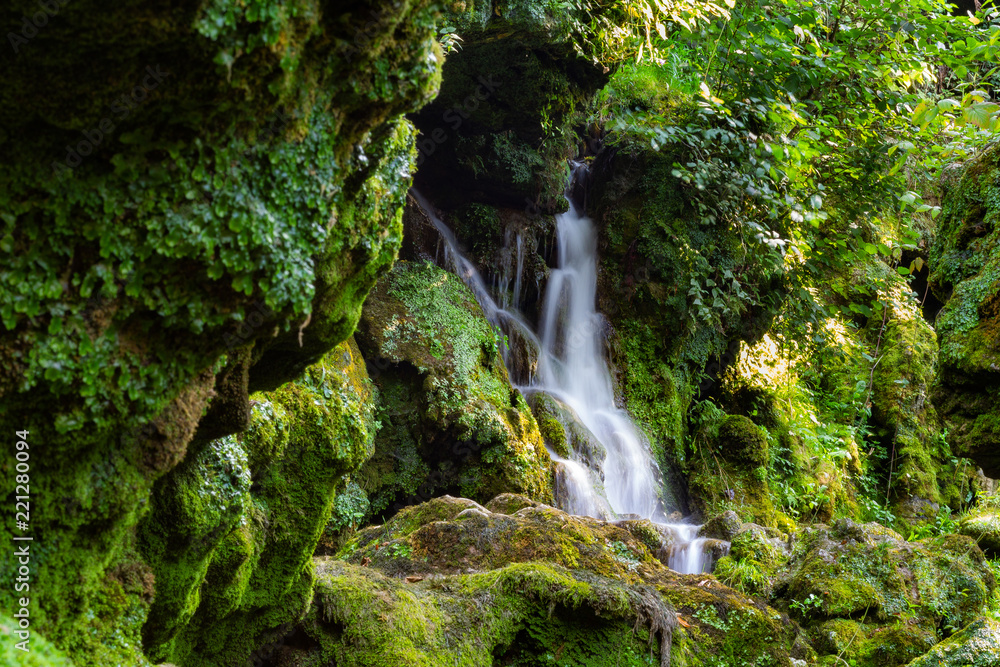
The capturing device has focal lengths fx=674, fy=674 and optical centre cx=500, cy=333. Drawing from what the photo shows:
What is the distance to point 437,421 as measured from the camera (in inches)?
310

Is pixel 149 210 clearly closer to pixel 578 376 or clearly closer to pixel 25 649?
pixel 25 649

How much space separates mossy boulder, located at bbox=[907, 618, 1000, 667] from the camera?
378 cm

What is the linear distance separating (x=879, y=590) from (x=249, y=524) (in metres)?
6.11

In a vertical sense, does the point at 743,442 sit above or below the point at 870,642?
above

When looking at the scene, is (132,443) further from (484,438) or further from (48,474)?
(484,438)

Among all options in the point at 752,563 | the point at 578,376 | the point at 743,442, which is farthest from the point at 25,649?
the point at 743,442

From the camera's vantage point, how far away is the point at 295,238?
2.30 m

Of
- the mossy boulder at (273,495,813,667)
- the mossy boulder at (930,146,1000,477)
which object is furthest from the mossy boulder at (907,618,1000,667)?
the mossy boulder at (930,146,1000,477)

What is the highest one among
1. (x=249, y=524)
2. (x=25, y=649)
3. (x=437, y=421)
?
(x=437, y=421)

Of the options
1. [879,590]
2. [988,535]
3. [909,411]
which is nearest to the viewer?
[879,590]

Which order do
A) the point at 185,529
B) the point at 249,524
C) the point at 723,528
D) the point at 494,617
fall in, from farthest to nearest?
the point at 723,528, the point at 494,617, the point at 249,524, the point at 185,529

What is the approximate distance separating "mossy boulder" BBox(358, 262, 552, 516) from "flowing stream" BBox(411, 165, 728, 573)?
2.90 feet

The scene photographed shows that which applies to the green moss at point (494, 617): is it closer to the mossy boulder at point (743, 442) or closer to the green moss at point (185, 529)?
the green moss at point (185, 529)

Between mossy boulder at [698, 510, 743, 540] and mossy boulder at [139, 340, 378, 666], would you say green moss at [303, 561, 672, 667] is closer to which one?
mossy boulder at [139, 340, 378, 666]
